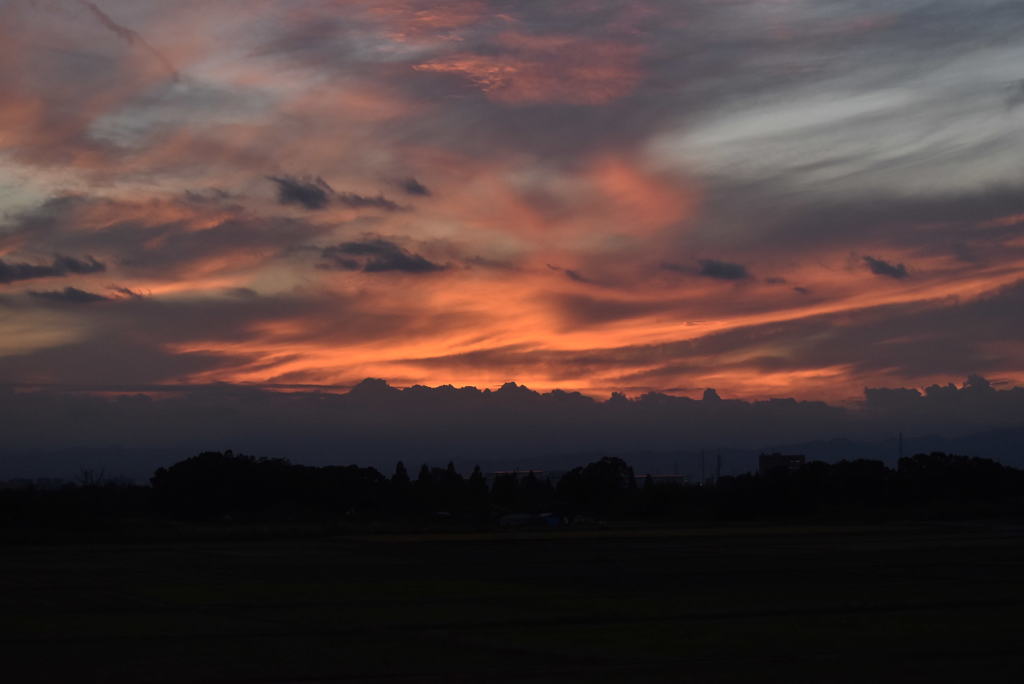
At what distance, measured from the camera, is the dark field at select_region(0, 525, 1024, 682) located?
17.1m

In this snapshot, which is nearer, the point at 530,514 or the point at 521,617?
the point at 521,617

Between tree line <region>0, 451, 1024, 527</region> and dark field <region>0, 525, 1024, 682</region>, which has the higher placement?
tree line <region>0, 451, 1024, 527</region>

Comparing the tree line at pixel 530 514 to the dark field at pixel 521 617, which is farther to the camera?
the tree line at pixel 530 514

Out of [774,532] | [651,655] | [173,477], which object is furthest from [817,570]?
[173,477]

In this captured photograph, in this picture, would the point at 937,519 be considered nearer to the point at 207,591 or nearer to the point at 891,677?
the point at 207,591

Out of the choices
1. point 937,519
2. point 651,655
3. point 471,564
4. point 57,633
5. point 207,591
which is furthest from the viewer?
point 937,519

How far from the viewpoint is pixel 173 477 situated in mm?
108625

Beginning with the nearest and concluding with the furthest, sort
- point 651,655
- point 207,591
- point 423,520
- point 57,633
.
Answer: point 651,655, point 57,633, point 207,591, point 423,520

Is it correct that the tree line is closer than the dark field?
No

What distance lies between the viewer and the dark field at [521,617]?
56.0 ft

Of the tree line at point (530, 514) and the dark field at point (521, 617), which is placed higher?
the tree line at point (530, 514)

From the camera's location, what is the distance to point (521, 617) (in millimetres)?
23625

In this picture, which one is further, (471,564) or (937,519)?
(937,519)

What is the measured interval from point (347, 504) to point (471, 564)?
8053 cm
